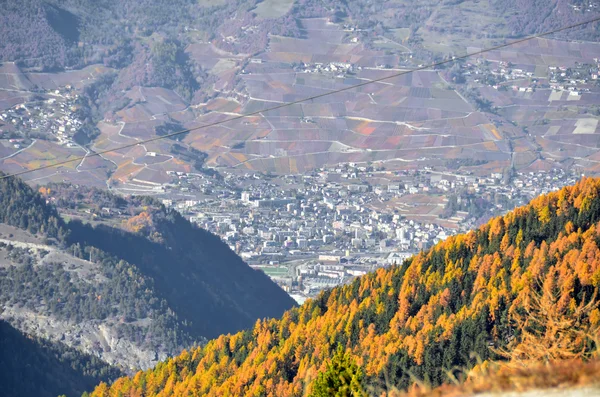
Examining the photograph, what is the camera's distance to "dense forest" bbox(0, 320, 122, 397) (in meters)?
63.9

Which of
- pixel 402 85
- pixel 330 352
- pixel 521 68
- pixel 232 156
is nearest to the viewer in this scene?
pixel 330 352

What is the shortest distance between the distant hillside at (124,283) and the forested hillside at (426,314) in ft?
76.6

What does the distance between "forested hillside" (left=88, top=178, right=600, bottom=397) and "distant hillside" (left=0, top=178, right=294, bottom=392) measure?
→ 23.4 metres

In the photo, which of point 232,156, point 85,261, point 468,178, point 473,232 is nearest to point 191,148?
point 232,156

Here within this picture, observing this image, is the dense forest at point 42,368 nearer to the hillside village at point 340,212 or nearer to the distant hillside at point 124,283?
the distant hillside at point 124,283

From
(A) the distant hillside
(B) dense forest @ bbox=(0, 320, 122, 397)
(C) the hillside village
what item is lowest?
(C) the hillside village

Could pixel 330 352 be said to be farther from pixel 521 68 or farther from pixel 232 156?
pixel 521 68

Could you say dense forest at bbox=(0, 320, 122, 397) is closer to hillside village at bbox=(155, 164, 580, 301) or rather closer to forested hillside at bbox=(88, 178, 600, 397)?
forested hillside at bbox=(88, 178, 600, 397)

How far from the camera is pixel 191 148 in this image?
162 meters

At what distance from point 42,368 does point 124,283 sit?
2285 centimetres

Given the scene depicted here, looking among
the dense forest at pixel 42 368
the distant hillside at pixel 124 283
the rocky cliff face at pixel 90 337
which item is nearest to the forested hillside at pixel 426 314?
the dense forest at pixel 42 368

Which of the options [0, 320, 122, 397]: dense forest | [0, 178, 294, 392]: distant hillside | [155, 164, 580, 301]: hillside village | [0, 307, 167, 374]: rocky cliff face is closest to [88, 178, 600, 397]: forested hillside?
[0, 320, 122, 397]: dense forest

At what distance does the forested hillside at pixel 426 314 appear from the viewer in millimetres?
40156

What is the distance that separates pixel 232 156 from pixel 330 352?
4407 inches
